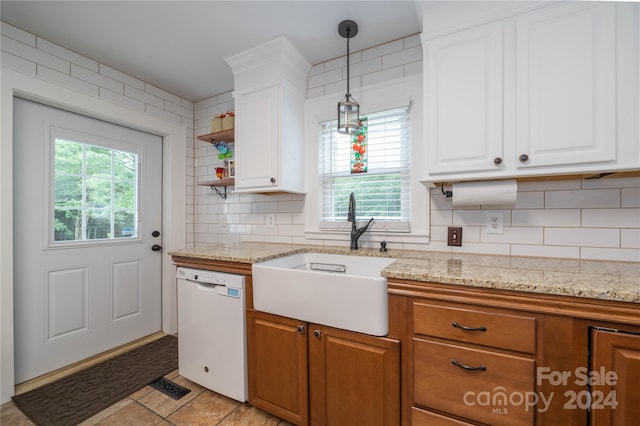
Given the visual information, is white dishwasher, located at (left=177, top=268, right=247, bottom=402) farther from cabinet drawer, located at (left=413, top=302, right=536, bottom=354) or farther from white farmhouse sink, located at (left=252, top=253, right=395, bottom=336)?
cabinet drawer, located at (left=413, top=302, right=536, bottom=354)

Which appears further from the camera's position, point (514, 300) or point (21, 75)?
point (21, 75)

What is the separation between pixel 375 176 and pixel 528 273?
3.64 ft

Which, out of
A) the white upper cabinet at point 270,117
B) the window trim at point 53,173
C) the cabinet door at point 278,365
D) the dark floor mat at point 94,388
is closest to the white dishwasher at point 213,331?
the cabinet door at point 278,365

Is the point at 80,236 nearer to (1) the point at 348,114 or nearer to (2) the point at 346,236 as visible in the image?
(2) the point at 346,236

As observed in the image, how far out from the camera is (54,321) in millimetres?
2004

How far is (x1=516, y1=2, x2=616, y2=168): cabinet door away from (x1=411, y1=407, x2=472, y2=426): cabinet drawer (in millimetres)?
1161

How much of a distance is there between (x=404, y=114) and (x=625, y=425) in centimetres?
176

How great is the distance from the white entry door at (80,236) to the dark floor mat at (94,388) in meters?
0.21

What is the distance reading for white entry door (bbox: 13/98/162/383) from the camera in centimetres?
188

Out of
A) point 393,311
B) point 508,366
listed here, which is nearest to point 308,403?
point 393,311

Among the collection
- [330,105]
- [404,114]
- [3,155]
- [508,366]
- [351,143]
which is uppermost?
[330,105]

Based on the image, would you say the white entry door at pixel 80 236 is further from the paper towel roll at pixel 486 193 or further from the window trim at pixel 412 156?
the paper towel roll at pixel 486 193

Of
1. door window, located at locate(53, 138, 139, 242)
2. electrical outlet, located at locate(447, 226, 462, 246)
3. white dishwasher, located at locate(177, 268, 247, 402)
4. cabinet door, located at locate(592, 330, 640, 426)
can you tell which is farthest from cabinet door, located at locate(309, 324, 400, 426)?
door window, located at locate(53, 138, 139, 242)

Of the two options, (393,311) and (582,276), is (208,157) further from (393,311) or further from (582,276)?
(582,276)
